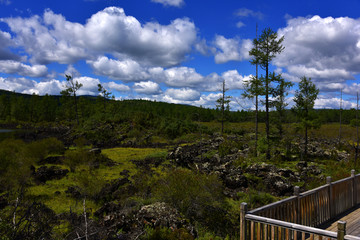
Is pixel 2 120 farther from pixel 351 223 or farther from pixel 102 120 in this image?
pixel 351 223

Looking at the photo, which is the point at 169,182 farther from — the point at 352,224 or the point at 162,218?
the point at 352,224

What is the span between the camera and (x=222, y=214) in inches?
422

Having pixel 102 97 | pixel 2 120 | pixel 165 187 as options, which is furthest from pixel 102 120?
pixel 2 120

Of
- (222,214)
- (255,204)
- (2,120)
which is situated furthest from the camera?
(2,120)

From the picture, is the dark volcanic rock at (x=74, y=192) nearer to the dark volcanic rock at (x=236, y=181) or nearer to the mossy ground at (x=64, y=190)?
the mossy ground at (x=64, y=190)

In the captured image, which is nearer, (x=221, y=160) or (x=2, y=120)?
(x=221, y=160)

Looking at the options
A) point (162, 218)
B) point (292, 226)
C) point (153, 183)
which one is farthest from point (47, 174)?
point (292, 226)

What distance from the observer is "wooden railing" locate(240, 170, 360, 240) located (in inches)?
193

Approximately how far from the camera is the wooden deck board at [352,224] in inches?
270

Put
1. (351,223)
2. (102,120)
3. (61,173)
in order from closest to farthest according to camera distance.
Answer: (351,223), (61,173), (102,120)

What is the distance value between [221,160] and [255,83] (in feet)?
26.5

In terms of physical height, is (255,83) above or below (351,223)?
above

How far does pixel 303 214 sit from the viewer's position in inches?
266

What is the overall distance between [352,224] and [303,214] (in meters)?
2.17
